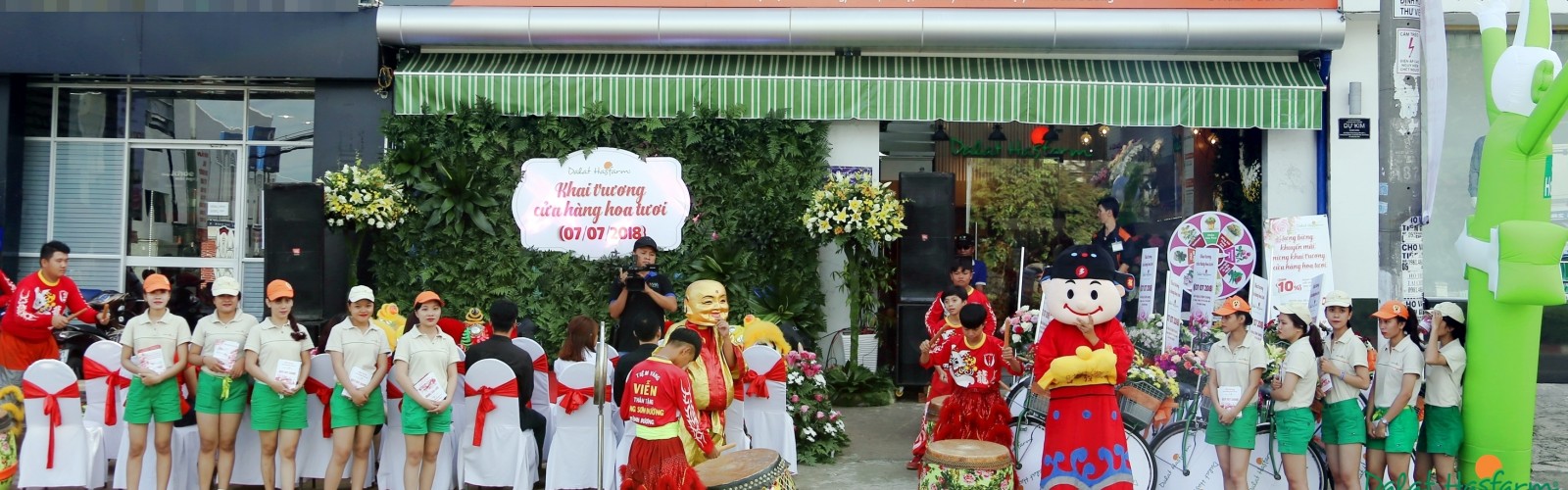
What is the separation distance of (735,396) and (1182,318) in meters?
3.44

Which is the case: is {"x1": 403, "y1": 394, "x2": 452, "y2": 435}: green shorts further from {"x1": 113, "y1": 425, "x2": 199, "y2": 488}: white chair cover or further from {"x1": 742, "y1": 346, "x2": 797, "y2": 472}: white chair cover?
{"x1": 742, "y1": 346, "x2": 797, "y2": 472}: white chair cover

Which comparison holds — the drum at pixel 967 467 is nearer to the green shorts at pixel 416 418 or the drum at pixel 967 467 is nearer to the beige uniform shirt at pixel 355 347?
the green shorts at pixel 416 418

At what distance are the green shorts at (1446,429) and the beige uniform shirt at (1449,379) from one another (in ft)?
0.17

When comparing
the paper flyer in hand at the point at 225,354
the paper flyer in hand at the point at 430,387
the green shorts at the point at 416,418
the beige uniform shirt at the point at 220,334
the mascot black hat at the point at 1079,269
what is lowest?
the green shorts at the point at 416,418

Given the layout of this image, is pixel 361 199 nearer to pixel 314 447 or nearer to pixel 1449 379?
pixel 314 447

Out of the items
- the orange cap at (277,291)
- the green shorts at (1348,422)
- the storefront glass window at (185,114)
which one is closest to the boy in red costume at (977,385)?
the green shorts at (1348,422)

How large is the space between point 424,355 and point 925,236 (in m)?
5.11

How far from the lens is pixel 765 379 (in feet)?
25.8

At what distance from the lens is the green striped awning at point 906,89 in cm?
1088

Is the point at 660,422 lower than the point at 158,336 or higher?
lower

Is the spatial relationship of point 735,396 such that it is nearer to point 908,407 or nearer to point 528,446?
point 528,446

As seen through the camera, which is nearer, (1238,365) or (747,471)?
(747,471)

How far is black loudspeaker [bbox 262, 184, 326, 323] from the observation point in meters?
10.4

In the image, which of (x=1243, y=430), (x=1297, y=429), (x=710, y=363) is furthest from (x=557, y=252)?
(x=1297, y=429)
